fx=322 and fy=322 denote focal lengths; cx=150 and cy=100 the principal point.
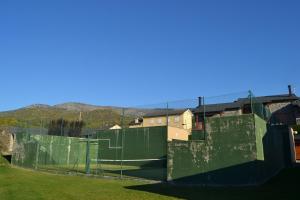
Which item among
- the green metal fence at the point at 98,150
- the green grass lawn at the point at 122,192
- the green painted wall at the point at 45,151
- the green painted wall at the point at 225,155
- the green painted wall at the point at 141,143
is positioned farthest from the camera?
the green painted wall at the point at 141,143

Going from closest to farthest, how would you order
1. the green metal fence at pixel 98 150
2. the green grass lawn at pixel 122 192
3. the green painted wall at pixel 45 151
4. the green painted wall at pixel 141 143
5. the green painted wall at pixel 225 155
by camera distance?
the green grass lawn at pixel 122 192 → the green painted wall at pixel 225 155 → the green painted wall at pixel 45 151 → the green metal fence at pixel 98 150 → the green painted wall at pixel 141 143

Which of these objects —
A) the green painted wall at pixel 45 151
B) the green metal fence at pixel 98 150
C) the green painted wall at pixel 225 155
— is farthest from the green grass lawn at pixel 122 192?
the green metal fence at pixel 98 150

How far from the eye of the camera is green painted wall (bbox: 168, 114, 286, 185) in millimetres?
15844

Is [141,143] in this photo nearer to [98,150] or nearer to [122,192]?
[98,150]

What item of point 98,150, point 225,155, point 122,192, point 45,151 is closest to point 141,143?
point 98,150

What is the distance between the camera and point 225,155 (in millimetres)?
16453

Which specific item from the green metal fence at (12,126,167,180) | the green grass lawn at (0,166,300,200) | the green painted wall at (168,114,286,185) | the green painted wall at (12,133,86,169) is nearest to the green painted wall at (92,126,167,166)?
the green metal fence at (12,126,167,180)

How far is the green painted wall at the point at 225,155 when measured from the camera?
15844mm

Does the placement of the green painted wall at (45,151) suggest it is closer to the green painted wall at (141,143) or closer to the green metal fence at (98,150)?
the green metal fence at (98,150)

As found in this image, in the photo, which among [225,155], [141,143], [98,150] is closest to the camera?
[225,155]

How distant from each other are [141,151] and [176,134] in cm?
760

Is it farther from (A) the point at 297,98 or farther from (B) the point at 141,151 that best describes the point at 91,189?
(A) the point at 297,98

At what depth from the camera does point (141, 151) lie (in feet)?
110

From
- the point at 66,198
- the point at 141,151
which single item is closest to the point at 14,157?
the point at 141,151
